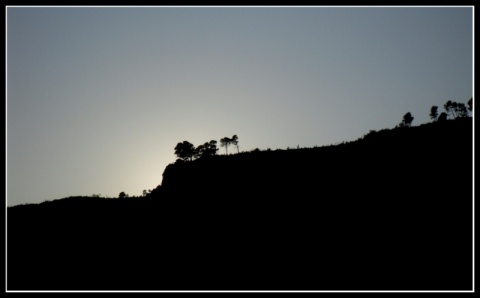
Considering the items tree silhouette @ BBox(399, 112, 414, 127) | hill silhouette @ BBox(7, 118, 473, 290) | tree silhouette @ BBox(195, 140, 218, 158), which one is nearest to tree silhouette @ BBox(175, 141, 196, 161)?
tree silhouette @ BBox(195, 140, 218, 158)

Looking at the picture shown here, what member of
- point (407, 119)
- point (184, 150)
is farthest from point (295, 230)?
point (407, 119)

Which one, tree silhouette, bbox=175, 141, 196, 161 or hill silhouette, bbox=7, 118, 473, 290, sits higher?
tree silhouette, bbox=175, 141, 196, 161

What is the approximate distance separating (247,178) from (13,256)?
22.6 metres

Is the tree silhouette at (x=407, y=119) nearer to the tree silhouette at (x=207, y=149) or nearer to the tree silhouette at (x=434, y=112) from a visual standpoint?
the tree silhouette at (x=434, y=112)

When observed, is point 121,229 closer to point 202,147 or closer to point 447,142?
point 447,142

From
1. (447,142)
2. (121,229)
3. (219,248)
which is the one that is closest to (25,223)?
(121,229)

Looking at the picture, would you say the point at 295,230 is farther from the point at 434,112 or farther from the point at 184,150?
the point at 434,112

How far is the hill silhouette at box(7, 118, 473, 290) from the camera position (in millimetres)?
16797

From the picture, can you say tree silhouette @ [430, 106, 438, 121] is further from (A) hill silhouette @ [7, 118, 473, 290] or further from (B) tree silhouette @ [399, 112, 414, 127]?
(A) hill silhouette @ [7, 118, 473, 290]

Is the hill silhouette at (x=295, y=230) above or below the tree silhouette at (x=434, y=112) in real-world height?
below

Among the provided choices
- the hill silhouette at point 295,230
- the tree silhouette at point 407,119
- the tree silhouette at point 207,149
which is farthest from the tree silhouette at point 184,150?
the tree silhouette at point 407,119

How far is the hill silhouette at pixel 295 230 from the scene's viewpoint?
16.8 meters

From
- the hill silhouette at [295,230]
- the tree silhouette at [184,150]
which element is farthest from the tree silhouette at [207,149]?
the hill silhouette at [295,230]

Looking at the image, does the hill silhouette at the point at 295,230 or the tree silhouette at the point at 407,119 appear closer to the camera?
the hill silhouette at the point at 295,230
